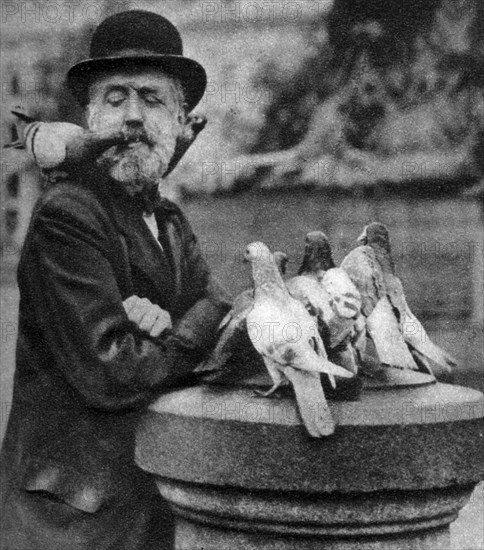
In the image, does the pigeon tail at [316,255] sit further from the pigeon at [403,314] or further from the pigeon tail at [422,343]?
the pigeon tail at [422,343]

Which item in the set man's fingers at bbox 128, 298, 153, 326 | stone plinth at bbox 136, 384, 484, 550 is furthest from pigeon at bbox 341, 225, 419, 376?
man's fingers at bbox 128, 298, 153, 326

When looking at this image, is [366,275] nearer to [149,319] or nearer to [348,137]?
[348,137]

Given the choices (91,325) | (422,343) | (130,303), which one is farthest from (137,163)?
(422,343)

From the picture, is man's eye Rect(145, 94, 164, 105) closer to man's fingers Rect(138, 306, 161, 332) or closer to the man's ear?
the man's ear

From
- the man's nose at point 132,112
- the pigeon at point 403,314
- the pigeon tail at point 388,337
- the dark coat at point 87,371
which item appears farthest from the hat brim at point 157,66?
the pigeon tail at point 388,337

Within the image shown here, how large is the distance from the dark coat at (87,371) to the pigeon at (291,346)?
0.30m

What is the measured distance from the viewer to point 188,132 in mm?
2750

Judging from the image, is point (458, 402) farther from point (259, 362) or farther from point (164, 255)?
point (164, 255)

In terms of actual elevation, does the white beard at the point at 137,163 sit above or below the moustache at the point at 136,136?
below

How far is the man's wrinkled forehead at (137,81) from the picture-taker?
267cm

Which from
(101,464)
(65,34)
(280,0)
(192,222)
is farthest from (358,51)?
(101,464)

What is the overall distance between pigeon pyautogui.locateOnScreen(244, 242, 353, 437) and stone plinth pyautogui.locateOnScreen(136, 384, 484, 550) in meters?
0.05

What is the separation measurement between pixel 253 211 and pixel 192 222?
0.25 metres

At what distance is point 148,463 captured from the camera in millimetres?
2451
